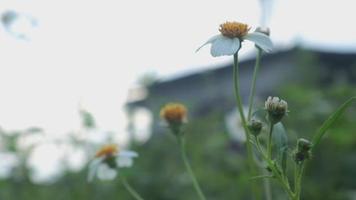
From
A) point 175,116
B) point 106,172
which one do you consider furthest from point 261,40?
point 106,172

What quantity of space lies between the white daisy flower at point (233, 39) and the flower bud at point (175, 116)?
0.32 m

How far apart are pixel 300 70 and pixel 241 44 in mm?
2508

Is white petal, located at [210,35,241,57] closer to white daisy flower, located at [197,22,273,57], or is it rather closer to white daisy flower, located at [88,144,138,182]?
white daisy flower, located at [197,22,273,57]

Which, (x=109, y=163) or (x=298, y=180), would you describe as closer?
(x=298, y=180)

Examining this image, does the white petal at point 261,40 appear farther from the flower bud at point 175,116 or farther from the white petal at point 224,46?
the flower bud at point 175,116

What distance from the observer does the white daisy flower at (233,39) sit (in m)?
0.82

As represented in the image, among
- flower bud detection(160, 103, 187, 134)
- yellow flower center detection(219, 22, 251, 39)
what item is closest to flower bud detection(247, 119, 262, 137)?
yellow flower center detection(219, 22, 251, 39)

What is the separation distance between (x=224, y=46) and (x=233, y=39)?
33 mm

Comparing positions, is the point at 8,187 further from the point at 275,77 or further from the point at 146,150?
the point at 275,77

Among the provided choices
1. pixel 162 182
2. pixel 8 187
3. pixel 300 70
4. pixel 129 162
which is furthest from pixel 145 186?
pixel 300 70

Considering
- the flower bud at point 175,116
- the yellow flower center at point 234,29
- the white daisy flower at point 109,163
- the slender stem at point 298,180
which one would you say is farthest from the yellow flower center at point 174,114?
the slender stem at point 298,180

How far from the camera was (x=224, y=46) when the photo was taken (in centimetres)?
83

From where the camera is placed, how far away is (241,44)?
2.80ft

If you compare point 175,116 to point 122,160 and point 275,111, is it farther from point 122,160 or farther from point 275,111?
point 275,111
